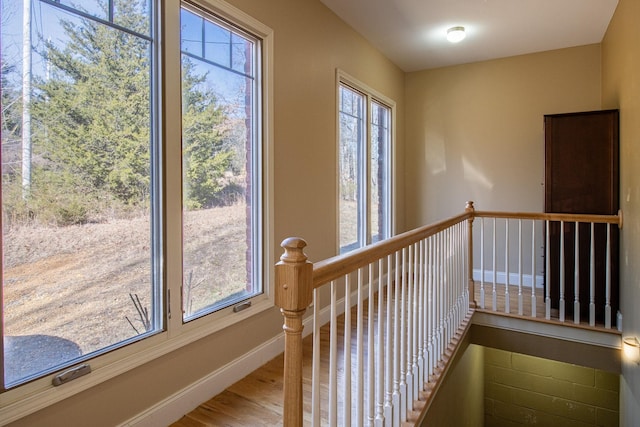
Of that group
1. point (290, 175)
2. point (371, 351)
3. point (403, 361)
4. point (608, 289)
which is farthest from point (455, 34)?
point (371, 351)

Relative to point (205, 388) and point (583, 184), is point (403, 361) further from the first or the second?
point (583, 184)

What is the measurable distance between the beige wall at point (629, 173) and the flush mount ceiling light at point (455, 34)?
48.1 inches

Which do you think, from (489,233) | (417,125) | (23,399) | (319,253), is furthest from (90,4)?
(489,233)

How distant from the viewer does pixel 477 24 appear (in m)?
3.64

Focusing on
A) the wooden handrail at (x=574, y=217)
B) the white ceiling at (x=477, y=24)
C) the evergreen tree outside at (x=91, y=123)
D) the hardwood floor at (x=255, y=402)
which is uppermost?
the white ceiling at (x=477, y=24)

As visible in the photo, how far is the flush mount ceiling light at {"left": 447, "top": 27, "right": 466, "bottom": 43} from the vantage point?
370cm

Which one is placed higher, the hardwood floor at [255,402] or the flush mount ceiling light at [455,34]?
the flush mount ceiling light at [455,34]

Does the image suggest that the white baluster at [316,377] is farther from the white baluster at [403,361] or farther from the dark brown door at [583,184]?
the dark brown door at [583,184]

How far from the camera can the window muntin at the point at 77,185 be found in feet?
4.76

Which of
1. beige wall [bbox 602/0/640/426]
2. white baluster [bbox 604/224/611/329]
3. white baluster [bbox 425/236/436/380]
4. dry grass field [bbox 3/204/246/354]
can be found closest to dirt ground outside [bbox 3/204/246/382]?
dry grass field [bbox 3/204/246/354]

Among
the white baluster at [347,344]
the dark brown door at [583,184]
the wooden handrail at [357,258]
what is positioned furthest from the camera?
the dark brown door at [583,184]

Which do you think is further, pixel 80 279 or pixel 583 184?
pixel 583 184

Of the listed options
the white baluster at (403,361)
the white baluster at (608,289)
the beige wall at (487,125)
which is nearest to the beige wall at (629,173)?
the white baluster at (608,289)

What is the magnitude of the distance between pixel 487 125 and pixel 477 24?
4.44 feet
